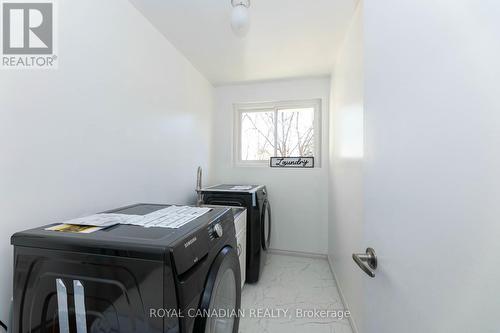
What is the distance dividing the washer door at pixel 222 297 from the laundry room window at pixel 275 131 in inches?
80.0

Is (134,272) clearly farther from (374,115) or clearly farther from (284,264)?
(284,264)

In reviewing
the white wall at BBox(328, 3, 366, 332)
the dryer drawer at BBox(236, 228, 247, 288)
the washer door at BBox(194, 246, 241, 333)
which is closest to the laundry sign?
the white wall at BBox(328, 3, 366, 332)

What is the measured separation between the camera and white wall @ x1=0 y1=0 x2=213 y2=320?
86cm

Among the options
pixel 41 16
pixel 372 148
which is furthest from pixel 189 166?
pixel 372 148

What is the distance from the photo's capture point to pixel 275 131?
2996mm

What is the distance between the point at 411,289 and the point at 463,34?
1.83ft

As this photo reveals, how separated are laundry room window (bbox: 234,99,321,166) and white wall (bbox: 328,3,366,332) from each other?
28.6 inches

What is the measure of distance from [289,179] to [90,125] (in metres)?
2.26

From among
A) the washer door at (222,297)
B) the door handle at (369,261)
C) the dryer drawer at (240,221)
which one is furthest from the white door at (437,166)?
the dryer drawer at (240,221)

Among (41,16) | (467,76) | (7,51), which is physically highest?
(41,16)

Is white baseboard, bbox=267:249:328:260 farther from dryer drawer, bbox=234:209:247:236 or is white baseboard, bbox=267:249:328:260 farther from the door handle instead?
the door handle

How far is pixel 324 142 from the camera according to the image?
2771 mm

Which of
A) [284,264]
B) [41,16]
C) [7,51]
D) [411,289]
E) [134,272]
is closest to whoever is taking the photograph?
[411,289]

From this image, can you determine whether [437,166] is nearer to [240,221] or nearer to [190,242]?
[190,242]
